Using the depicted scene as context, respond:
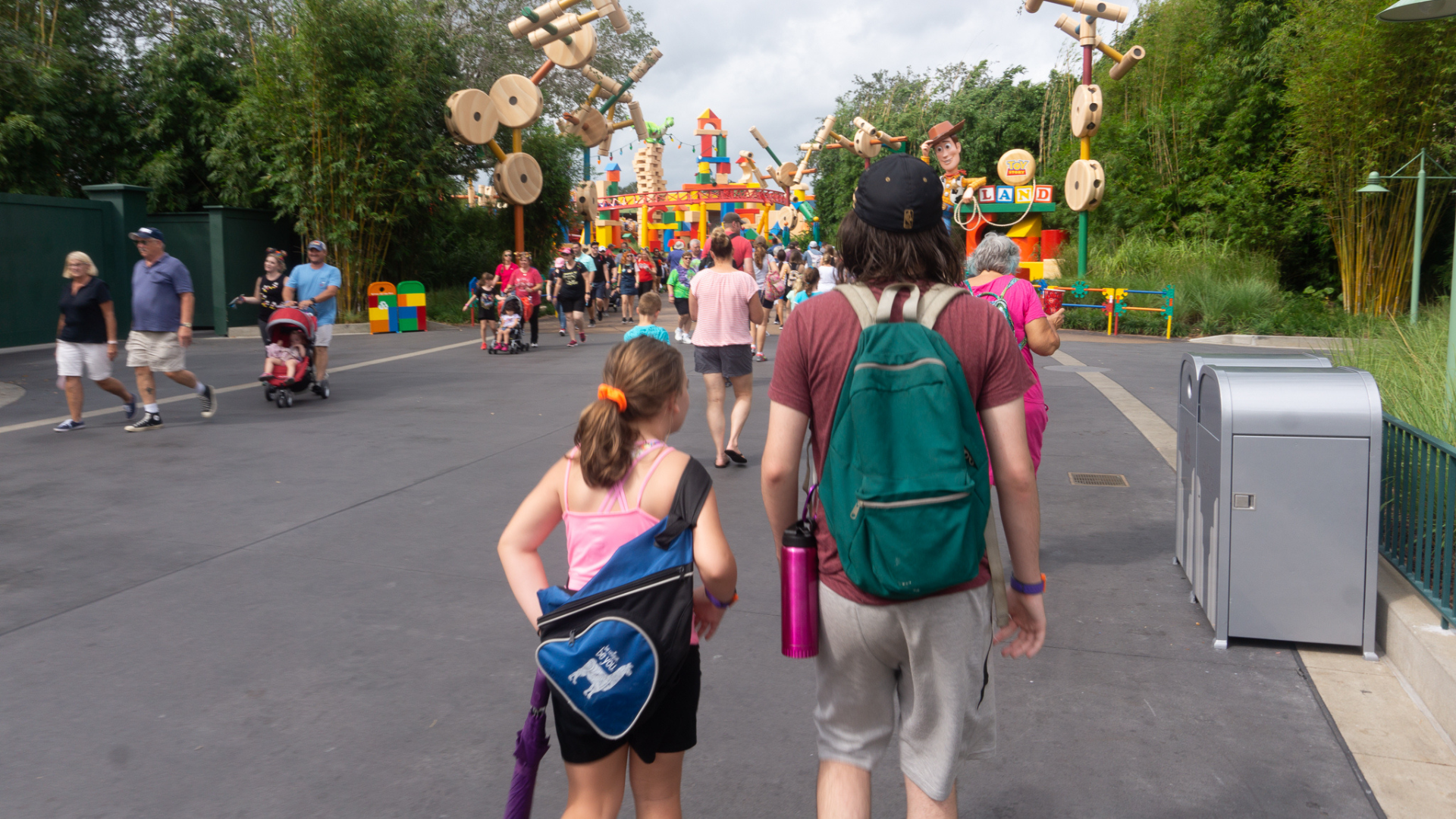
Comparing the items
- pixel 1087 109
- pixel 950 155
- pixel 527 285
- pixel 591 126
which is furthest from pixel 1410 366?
pixel 591 126

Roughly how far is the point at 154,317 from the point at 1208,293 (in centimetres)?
1816

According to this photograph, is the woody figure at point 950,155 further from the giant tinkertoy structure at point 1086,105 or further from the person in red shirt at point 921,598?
the person in red shirt at point 921,598

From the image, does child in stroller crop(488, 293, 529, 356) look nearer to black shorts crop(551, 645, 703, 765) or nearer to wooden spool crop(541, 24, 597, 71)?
wooden spool crop(541, 24, 597, 71)

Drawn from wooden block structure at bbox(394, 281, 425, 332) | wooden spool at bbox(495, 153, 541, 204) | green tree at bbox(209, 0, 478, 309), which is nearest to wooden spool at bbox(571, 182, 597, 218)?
wooden spool at bbox(495, 153, 541, 204)

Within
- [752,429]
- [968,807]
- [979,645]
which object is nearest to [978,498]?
[979,645]

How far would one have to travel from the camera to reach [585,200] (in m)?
32.0

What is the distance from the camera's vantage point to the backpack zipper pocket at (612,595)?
2.18m

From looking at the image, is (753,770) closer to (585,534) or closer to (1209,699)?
(585,534)

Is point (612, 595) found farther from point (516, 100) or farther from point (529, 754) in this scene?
point (516, 100)

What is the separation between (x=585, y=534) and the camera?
7.67 ft

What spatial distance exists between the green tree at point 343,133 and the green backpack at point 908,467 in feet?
69.1

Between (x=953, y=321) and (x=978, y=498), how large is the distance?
374mm

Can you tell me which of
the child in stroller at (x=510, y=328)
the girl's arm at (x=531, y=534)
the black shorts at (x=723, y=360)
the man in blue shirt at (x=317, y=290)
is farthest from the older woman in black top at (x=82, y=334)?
the girl's arm at (x=531, y=534)

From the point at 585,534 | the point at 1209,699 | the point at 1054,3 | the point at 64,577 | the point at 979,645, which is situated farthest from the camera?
the point at 1054,3
